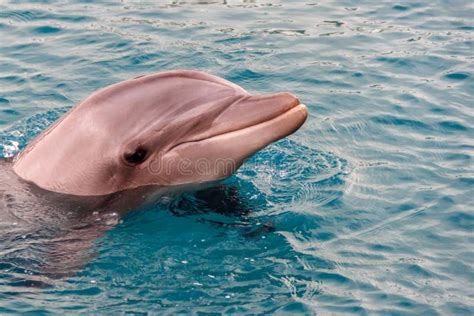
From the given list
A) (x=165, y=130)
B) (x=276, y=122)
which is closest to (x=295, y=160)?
(x=276, y=122)

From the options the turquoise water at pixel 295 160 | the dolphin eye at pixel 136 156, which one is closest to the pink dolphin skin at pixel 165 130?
the dolphin eye at pixel 136 156

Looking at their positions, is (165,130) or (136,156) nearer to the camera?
(165,130)

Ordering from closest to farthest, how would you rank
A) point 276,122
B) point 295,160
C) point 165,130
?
point 276,122 → point 165,130 → point 295,160

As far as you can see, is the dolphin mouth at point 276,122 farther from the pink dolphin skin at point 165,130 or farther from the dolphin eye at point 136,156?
the dolphin eye at point 136,156

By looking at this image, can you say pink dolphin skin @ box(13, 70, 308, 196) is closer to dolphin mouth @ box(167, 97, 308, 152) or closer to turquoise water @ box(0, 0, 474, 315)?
dolphin mouth @ box(167, 97, 308, 152)

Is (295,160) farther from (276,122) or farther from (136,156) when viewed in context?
(136,156)

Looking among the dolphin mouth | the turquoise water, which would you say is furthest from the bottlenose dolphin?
the turquoise water

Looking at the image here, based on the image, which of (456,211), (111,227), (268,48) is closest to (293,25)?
(268,48)

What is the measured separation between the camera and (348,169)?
11727mm

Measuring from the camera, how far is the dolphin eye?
9469 mm

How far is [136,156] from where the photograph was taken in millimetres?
9555

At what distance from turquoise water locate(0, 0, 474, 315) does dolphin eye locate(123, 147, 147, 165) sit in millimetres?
686

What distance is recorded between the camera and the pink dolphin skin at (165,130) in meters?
A: 9.23

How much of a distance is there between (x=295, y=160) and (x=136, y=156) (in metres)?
2.97
